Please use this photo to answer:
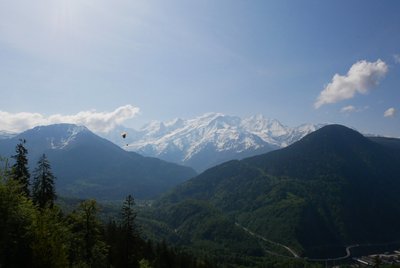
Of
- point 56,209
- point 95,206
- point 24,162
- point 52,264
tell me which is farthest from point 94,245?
point 52,264

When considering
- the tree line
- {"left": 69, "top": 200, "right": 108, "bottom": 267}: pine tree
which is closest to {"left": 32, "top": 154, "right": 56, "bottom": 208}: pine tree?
the tree line

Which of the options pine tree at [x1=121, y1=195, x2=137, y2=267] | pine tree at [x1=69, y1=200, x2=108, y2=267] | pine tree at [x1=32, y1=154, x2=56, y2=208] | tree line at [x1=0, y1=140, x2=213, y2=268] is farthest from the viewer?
pine tree at [x1=32, y1=154, x2=56, y2=208]

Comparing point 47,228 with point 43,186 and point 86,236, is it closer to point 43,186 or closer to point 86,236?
point 86,236

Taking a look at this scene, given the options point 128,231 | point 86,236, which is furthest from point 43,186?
point 128,231

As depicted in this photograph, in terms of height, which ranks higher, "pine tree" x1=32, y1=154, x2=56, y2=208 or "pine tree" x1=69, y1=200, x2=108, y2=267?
"pine tree" x1=32, y1=154, x2=56, y2=208

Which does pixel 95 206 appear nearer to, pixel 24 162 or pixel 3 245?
pixel 24 162

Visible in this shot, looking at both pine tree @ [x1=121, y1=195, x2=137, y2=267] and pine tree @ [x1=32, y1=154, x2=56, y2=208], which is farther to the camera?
pine tree @ [x1=32, y1=154, x2=56, y2=208]

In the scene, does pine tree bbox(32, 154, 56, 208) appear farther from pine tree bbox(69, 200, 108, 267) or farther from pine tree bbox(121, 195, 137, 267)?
pine tree bbox(121, 195, 137, 267)

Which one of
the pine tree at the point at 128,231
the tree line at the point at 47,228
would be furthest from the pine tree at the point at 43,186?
the pine tree at the point at 128,231

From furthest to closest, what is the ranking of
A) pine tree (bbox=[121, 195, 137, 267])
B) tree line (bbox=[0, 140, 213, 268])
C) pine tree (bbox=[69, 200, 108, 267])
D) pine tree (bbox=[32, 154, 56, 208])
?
pine tree (bbox=[32, 154, 56, 208]) → pine tree (bbox=[121, 195, 137, 267]) → pine tree (bbox=[69, 200, 108, 267]) → tree line (bbox=[0, 140, 213, 268])
